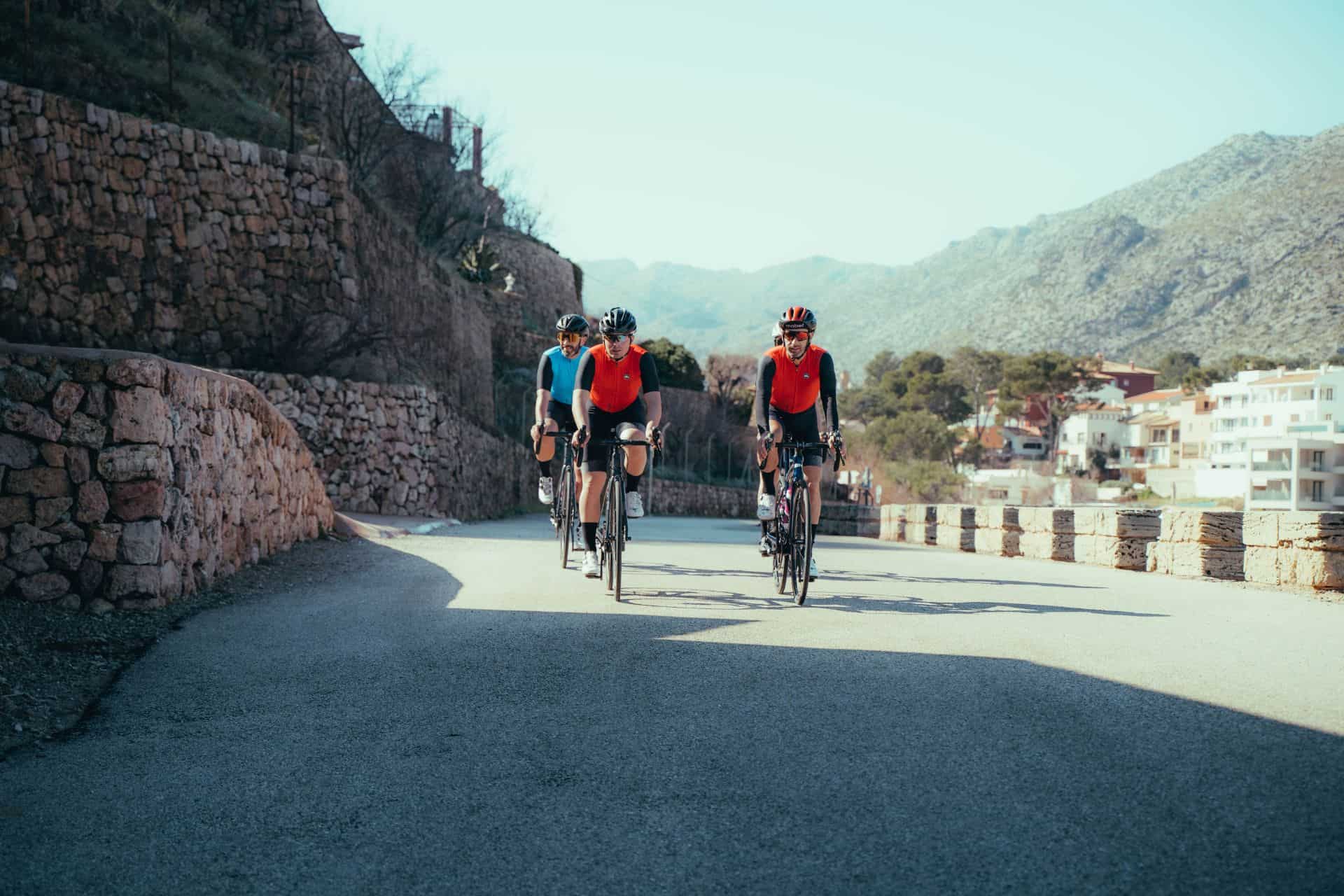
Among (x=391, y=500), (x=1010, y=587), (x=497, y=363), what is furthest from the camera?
(x=497, y=363)

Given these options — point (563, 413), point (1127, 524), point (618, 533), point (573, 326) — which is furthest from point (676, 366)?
point (618, 533)

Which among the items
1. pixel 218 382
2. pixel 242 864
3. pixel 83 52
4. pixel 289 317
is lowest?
pixel 242 864

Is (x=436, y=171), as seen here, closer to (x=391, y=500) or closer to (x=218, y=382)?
(x=391, y=500)

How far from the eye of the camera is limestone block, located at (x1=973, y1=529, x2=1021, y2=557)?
53.6ft

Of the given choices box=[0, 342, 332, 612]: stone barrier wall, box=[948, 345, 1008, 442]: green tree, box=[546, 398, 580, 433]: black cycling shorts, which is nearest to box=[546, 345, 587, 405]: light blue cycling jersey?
box=[546, 398, 580, 433]: black cycling shorts

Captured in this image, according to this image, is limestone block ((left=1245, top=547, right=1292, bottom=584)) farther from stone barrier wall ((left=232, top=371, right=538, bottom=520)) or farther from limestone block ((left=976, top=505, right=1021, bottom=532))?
stone barrier wall ((left=232, top=371, right=538, bottom=520))

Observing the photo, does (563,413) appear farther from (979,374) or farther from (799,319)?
(979,374)

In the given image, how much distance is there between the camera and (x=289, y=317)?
21000 mm

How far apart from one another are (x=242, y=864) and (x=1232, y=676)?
4.50 m

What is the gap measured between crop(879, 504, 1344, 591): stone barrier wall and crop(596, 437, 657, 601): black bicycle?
6288 mm

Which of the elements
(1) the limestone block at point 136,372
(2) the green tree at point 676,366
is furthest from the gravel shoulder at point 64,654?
(2) the green tree at point 676,366

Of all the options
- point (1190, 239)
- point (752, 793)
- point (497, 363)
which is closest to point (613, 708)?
point (752, 793)

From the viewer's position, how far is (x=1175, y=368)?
132 m

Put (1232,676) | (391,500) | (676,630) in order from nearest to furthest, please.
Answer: (1232,676)
(676,630)
(391,500)
